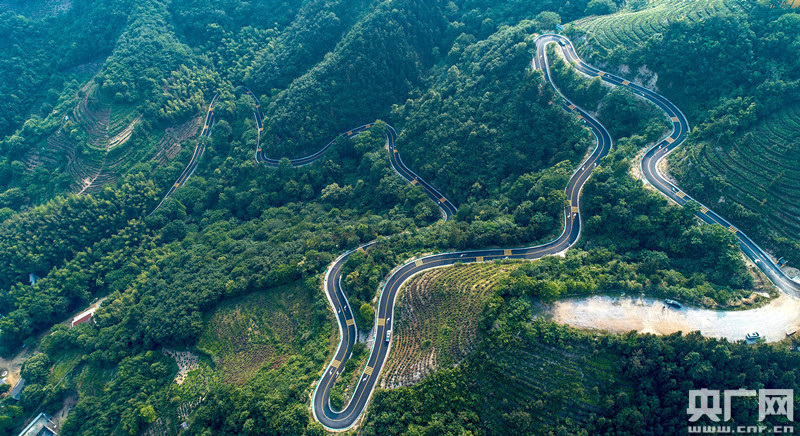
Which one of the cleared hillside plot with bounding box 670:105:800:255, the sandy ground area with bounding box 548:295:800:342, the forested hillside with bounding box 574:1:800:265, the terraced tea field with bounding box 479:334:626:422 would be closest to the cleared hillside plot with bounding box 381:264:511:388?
the terraced tea field with bounding box 479:334:626:422

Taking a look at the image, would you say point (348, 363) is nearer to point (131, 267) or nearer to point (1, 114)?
point (131, 267)

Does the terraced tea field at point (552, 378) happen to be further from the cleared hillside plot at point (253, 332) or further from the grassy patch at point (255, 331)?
the cleared hillside plot at point (253, 332)

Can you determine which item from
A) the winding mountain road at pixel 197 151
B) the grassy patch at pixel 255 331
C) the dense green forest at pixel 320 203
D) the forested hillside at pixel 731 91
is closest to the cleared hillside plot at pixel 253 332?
the grassy patch at pixel 255 331

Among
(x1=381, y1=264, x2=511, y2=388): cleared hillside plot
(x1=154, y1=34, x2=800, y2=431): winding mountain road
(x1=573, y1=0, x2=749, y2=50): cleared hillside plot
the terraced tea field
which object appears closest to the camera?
the terraced tea field

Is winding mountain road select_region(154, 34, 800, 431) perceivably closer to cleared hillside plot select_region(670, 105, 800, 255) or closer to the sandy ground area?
cleared hillside plot select_region(670, 105, 800, 255)

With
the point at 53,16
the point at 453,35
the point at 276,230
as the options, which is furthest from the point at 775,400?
the point at 53,16

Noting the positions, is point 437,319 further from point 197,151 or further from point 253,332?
point 197,151
